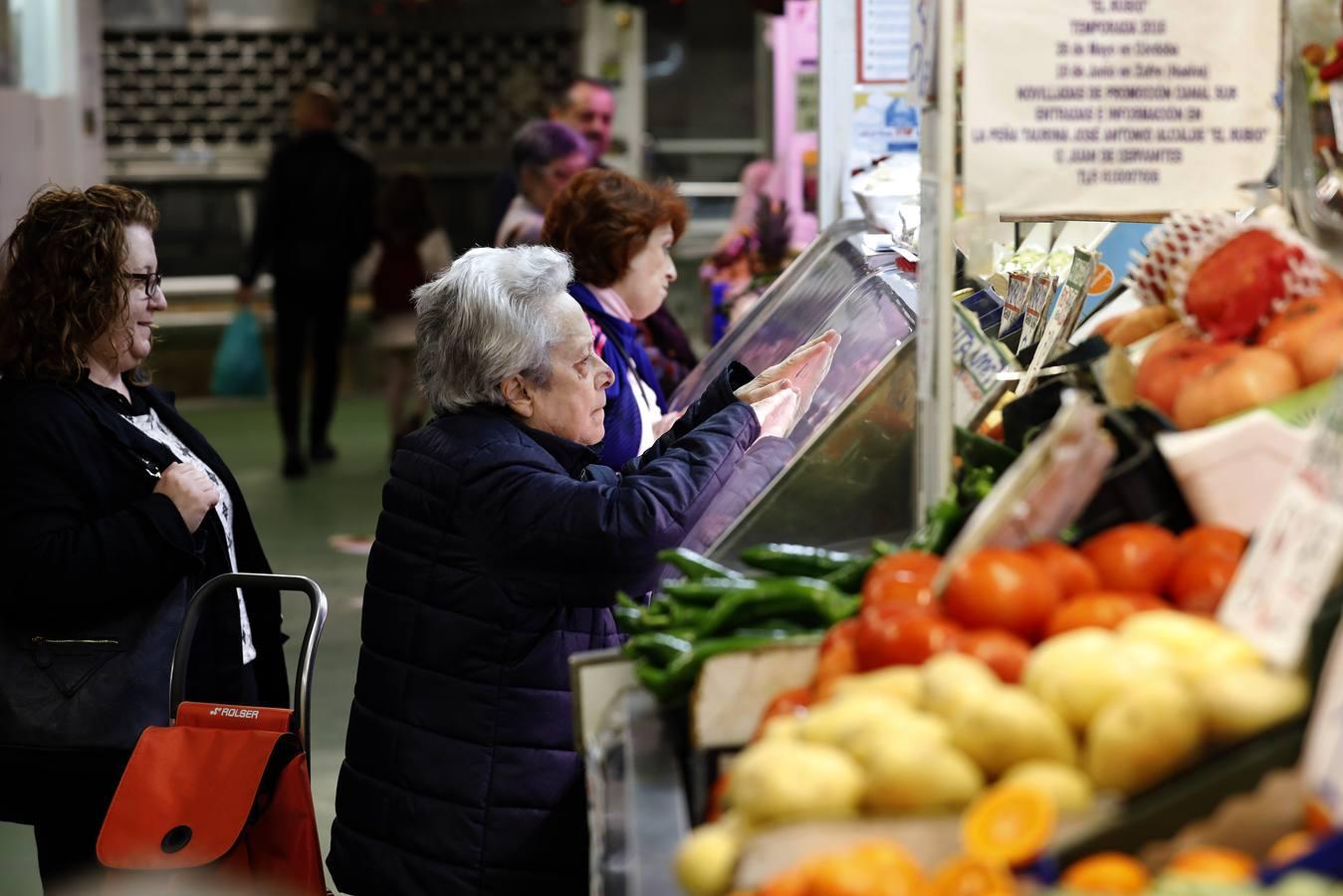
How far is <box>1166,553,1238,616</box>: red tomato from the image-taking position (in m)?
1.57

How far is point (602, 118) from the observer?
267 inches

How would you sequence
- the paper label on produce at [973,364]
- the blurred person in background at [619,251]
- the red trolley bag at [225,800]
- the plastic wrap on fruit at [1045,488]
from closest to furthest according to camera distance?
the plastic wrap on fruit at [1045,488] → the paper label on produce at [973,364] → the red trolley bag at [225,800] → the blurred person in background at [619,251]

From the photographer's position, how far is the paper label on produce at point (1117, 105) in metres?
1.88

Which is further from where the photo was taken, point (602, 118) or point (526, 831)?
point (602, 118)

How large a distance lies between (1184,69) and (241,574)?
1680mm

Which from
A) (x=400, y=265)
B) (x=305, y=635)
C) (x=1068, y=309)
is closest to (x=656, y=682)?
(x=1068, y=309)

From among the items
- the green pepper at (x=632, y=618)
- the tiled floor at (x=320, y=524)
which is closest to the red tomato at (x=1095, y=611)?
the green pepper at (x=632, y=618)

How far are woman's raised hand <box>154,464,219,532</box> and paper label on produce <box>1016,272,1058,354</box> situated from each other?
1451mm

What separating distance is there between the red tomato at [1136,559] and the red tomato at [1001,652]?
16cm

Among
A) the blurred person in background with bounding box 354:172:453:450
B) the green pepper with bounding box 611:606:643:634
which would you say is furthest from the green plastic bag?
the green pepper with bounding box 611:606:643:634

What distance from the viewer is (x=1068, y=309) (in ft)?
8.04

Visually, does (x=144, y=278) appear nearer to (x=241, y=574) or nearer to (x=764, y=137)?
(x=241, y=574)

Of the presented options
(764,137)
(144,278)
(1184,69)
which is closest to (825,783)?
(1184,69)

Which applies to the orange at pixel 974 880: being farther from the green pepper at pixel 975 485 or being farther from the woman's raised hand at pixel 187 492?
the woman's raised hand at pixel 187 492
